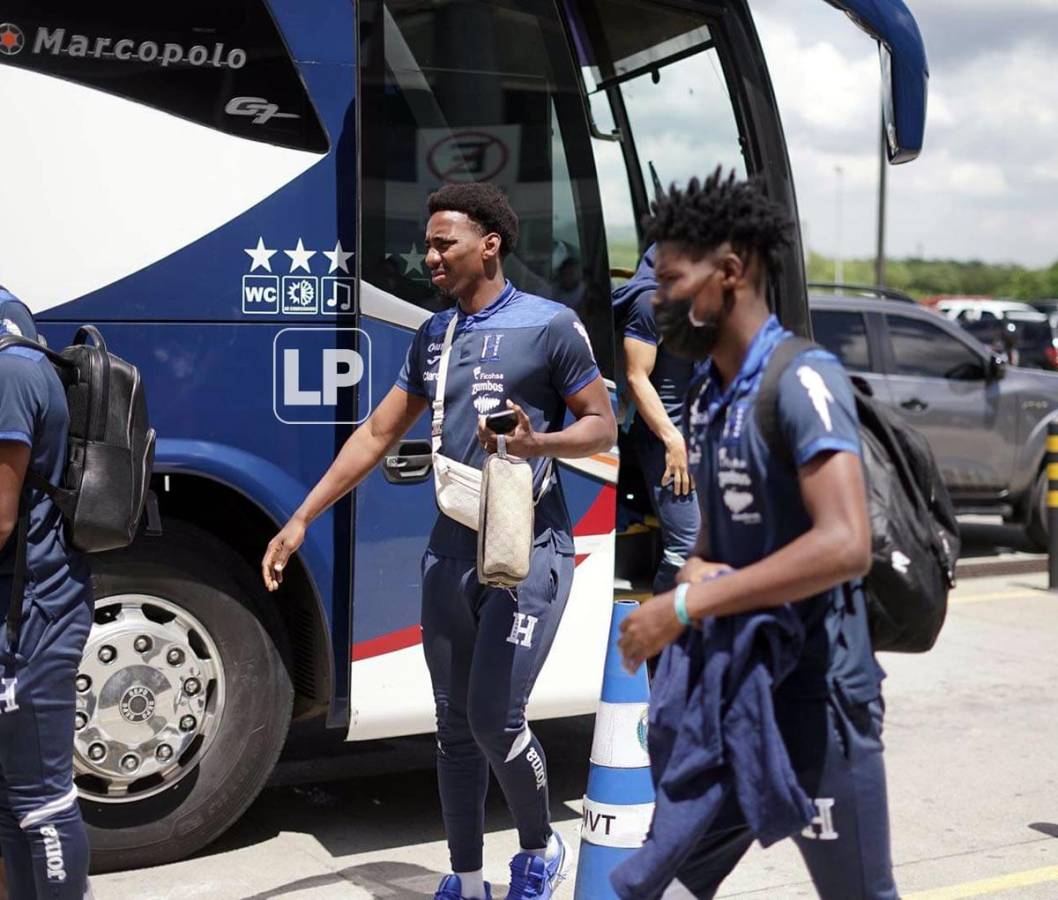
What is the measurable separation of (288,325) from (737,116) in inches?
82.3

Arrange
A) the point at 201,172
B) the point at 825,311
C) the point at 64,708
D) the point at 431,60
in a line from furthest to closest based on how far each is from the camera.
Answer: the point at 825,311, the point at 431,60, the point at 201,172, the point at 64,708

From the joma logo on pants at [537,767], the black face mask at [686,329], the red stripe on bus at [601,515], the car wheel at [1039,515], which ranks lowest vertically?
the car wheel at [1039,515]

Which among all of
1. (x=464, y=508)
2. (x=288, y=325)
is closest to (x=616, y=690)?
(x=464, y=508)

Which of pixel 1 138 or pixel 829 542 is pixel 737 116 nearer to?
pixel 1 138

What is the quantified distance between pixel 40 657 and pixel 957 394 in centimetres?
948

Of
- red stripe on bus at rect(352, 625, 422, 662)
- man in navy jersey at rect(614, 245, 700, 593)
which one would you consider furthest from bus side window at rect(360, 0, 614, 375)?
red stripe on bus at rect(352, 625, 422, 662)

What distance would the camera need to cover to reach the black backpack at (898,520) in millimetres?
2791

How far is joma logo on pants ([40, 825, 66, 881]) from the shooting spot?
356cm

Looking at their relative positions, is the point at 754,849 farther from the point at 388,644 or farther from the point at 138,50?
the point at 138,50

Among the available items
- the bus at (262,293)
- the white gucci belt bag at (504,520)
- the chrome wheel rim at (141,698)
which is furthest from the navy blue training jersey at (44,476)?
the chrome wheel rim at (141,698)

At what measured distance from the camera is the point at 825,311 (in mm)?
11852

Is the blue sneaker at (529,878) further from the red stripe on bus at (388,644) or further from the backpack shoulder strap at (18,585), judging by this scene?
the backpack shoulder strap at (18,585)

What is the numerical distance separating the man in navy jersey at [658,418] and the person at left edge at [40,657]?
279 centimetres

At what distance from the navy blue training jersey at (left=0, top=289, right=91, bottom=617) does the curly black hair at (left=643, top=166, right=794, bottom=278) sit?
1440mm
